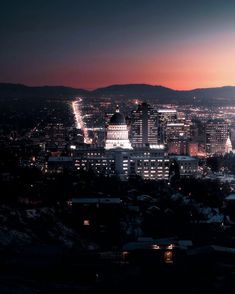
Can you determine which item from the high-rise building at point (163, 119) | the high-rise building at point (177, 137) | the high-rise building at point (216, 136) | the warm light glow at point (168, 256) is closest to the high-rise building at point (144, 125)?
the high-rise building at point (163, 119)

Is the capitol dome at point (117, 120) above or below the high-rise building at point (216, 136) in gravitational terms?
above

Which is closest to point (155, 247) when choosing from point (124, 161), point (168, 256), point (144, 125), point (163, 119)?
point (168, 256)

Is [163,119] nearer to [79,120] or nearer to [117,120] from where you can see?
[79,120]

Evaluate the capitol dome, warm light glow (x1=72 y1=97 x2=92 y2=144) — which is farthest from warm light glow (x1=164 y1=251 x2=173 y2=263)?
warm light glow (x1=72 y1=97 x2=92 y2=144)

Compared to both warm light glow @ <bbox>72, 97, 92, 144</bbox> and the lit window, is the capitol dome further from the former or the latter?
the lit window

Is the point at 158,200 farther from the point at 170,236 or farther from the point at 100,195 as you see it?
the point at 170,236

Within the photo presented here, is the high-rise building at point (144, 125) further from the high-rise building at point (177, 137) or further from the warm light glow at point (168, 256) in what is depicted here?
the warm light glow at point (168, 256)
